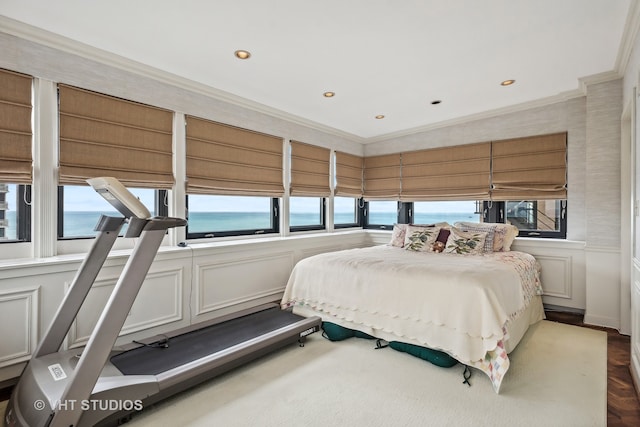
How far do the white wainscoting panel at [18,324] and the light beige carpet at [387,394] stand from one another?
1.09 m

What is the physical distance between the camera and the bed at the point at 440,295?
2305 mm

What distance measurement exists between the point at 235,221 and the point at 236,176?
0.58 m

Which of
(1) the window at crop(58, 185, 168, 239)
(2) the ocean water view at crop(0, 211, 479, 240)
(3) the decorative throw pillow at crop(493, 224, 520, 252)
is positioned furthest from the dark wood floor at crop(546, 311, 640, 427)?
(1) the window at crop(58, 185, 168, 239)

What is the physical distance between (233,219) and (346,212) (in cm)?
242

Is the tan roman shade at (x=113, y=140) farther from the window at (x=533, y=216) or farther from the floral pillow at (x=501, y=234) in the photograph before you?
the window at (x=533, y=216)

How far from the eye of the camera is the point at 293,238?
13.8 feet

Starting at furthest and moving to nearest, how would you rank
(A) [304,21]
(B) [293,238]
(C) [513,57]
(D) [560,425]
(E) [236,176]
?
1. (B) [293,238]
2. (E) [236,176]
3. (C) [513,57]
4. (A) [304,21]
5. (D) [560,425]

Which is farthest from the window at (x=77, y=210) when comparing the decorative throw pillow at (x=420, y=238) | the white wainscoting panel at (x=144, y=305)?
the decorative throw pillow at (x=420, y=238)

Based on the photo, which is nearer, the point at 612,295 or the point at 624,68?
the point at 624,68

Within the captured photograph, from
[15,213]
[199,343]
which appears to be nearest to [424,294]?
[199,343]

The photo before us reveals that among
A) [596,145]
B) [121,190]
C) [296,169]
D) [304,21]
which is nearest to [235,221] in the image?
[296,169]

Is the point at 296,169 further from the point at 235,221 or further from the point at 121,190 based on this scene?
the point at 121,190

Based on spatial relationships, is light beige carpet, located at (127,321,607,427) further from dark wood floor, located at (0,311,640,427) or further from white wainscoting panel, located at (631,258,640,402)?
white wainscoting panel, located at (631,258,640,402)

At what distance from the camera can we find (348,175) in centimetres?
559
